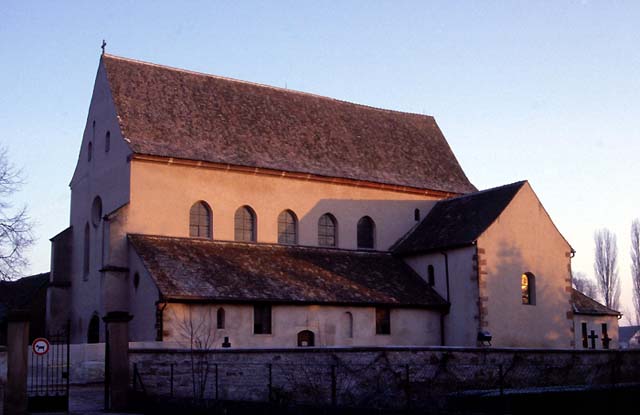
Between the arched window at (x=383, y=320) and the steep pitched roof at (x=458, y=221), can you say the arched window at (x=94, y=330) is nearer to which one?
the arched window at (x=383, y=320)

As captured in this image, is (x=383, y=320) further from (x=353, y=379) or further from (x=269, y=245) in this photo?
(x=353, y=379)

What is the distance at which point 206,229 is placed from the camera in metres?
40.2

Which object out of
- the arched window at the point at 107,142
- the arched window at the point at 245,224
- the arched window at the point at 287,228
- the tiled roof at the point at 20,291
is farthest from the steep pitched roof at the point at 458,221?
the tiled roof at the point at 20,291

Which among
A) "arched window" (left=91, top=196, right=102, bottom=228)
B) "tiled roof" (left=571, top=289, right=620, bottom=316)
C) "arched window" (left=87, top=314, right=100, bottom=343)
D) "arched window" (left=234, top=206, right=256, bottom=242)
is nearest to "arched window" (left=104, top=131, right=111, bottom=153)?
"arched window" (left=91, top=196, right=102, bottom=228)

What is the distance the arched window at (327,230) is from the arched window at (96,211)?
1080 cm

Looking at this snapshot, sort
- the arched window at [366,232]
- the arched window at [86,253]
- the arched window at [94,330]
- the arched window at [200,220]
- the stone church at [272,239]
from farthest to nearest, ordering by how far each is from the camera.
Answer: the arched window at [366,232] → the arched window at [86,253] → the arched window at [200,220] → the arched window at [94,330] → the stone church at [272,239]

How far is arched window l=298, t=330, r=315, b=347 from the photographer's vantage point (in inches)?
1463

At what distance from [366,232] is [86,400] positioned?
21770mm

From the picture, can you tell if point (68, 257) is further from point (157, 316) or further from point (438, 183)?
point (438, 183)

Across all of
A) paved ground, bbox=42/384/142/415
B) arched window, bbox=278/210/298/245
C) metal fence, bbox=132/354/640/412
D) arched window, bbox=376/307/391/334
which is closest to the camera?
paved ground, bbox=42/384/142/415

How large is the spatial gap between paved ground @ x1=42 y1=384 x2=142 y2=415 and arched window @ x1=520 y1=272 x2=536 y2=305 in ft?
68.3

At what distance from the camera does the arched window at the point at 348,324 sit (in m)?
38.5

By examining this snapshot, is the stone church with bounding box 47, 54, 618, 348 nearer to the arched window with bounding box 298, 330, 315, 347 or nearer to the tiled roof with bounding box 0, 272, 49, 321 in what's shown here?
the arched window with bounding box 298, 330, 315, 347

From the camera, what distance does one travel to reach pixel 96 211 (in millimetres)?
41688
